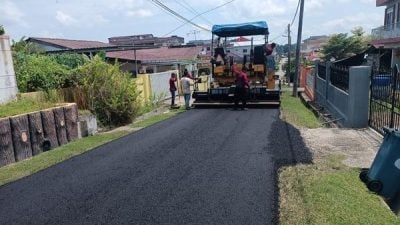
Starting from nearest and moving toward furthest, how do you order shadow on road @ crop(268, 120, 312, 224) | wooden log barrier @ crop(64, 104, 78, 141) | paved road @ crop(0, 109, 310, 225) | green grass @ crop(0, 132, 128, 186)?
paved road @ crop(0, 109, 310, 225)
shadow on road @ crop(268, 120, 312, 224)
green grass @ crop(0, 132, 128, 186)
wooden log barrier @ crop(64, 104, 78, 141)

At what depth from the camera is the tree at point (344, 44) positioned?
48.9 m

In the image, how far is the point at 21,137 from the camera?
9086 mm

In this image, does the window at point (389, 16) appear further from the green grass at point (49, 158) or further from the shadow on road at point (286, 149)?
the green grass at point (49, 158)

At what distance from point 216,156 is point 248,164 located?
2.91 ft

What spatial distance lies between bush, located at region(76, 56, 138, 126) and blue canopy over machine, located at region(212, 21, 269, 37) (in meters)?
5.39

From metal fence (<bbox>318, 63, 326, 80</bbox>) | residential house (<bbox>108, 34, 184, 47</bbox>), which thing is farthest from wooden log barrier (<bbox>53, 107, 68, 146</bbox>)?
residential house (<bbox>108, 34, 184, 47</bbox>)

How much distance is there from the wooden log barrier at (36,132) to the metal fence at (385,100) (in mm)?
7793

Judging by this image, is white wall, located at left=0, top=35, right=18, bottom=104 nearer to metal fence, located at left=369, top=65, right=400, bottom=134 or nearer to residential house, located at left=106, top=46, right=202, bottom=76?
metal fence, located at left=369, top=65, right=400, bottom=134

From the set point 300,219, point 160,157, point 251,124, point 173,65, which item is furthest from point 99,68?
point 173,65

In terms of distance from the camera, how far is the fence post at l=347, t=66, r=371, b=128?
10039mm

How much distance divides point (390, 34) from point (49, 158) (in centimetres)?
2674

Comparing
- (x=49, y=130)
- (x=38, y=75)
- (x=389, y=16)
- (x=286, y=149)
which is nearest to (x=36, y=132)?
(x=49, y=130)

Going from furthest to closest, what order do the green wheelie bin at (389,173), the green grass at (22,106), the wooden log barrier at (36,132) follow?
the wooden log barrier at (36,132)
the green grass at (22,106)
the green wheelie bin at (389,173)

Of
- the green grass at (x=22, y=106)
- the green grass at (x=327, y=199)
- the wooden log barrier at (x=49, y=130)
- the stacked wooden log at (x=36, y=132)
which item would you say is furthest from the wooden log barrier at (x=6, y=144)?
the green grass at (x=327, y=199)
